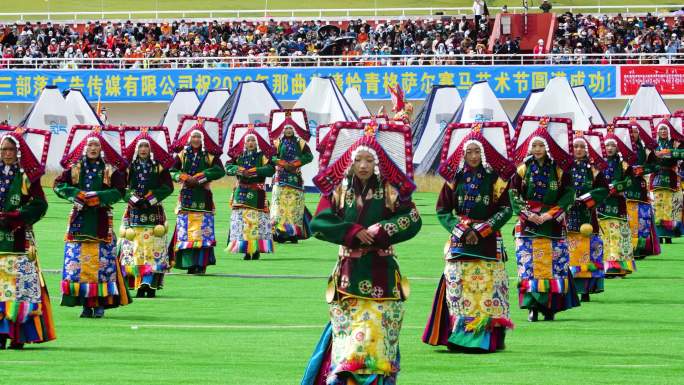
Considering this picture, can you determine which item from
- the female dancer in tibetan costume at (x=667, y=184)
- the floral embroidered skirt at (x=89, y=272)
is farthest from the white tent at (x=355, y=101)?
the floral embroidered skirt at (x=89, y=272)

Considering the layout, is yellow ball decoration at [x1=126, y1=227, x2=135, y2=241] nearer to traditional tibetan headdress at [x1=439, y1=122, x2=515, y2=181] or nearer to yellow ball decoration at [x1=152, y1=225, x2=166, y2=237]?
yellow ball decoration at [x1=152, y1=225, x2=166, y2=237]

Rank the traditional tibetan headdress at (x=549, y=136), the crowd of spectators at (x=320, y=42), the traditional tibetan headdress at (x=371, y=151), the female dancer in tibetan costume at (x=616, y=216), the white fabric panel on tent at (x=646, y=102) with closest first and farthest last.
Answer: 1. the traditional tibetan headdress at (x=371, y=151)
2. the traditional tibetan headdress at (x=549, y=136)
3. the female dancer in tibetan costume at (x=616, y=216)
4. the white fabric panel on tent at (x=646, y=102)
5. the crowd of spectators at (x=320, y=42)

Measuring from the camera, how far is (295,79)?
48.9 m

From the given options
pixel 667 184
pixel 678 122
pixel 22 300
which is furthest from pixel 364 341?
pixel 678 122

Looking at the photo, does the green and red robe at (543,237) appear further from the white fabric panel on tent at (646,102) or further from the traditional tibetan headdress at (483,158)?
the white fabric panel on tent at (646,102)

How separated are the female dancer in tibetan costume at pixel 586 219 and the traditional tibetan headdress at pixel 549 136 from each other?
1635mm

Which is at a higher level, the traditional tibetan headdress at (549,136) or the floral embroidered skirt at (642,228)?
the traditional tibetan headdress at (549,136)

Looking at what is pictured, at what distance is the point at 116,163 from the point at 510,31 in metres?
39.8

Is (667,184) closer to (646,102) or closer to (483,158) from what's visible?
(646,102)

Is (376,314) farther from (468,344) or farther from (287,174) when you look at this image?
(287,174)

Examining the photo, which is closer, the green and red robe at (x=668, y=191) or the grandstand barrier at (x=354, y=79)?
the green and red robe at (x=668, y=191)

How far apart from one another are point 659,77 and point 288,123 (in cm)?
2232

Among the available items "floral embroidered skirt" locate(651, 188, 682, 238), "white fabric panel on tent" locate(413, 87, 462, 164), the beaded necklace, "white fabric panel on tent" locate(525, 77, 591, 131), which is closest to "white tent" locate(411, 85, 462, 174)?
"white fabric panel on tent" locate(413, 87, 462, 164)

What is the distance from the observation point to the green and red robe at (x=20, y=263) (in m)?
13.2
